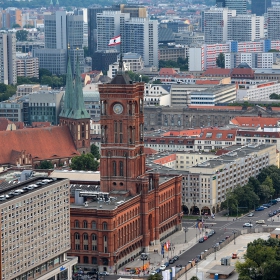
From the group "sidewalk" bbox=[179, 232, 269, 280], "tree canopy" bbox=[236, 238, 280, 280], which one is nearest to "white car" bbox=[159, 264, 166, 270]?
"sidewalk" bbox=[179, 232, 269, 280]

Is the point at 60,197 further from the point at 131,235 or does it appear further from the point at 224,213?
the point at 224,213

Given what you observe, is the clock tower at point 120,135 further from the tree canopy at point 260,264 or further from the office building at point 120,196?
the tree canopy at point 260,264

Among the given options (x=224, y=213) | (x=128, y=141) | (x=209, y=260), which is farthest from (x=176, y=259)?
(x=224, y=213)

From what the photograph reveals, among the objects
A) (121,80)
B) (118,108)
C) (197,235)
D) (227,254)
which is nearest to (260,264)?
(227,254)

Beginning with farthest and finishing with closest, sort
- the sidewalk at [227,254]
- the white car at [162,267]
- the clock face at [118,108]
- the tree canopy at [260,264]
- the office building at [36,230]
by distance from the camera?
the clock face at [118,108] < the white car at [162,267] < the sidewalk at [227,254] < the tree canopy at [260,264] < the office building at [36,230]

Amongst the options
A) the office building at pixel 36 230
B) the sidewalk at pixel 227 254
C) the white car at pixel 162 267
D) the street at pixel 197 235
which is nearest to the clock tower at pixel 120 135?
the street at pixel 197 235

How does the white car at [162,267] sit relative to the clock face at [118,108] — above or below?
below

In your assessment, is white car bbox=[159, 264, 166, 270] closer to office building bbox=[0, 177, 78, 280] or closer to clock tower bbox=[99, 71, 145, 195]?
office building bbox=[0, 177, 78, 280]
